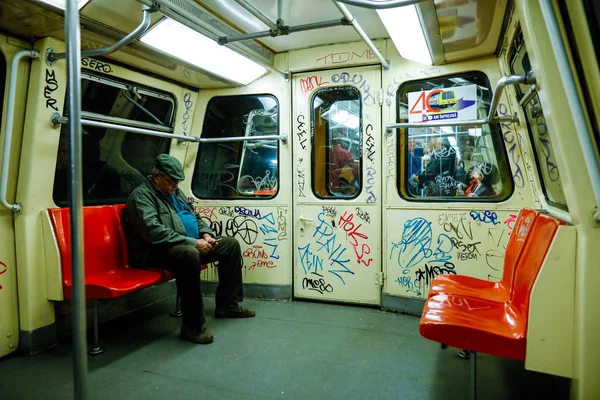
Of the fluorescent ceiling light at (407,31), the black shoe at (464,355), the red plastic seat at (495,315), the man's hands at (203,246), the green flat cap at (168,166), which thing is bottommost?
the black shoe at (464,355)

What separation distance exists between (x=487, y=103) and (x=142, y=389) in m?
3.59

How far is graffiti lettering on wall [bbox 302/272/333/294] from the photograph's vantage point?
13.3ft

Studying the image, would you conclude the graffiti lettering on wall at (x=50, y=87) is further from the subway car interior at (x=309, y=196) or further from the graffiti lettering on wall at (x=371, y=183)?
the graffiti lettering on wall at (x=371, y=183)

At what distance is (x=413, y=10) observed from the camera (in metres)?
2.63

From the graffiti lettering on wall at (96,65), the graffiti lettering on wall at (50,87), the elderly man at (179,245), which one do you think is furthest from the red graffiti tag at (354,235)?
the graffiti lettering on wall at (50,87)

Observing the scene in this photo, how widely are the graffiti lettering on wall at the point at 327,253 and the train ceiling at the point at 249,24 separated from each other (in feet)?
6.02

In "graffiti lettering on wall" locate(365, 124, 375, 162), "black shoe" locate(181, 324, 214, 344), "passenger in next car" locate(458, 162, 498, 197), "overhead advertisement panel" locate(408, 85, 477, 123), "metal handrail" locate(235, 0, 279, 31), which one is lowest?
"black shoe" locate(181, 324, 214, 344)

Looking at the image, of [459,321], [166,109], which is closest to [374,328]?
[459,321]

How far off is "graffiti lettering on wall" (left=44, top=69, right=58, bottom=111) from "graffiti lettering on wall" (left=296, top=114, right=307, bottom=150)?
87.3 inches

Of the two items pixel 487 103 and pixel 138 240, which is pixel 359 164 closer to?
pixel 487 103

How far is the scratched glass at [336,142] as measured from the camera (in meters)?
3.94


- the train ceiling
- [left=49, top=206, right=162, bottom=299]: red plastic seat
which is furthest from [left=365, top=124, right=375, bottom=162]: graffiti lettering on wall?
[left=49, top=206, right=162, bottom=299]: red plastic seat

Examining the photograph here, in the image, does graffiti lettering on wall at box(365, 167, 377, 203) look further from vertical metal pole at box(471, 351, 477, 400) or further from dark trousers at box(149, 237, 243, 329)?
vertical metal pole at box(471, 351, 477, 400)

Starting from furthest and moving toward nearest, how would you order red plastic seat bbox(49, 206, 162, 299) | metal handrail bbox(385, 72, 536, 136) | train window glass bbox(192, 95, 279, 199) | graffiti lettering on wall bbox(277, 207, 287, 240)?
train window glass bbox(192, 95, 279, 199) → graffiti lettering on wall bbox(277, 207, 287, 240) → red plastic seat bbox(49, 206, 162, 299) → metal handrail bbox(385, 72, 536, 136)
